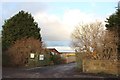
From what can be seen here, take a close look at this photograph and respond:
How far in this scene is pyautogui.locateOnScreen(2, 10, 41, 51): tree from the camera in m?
20.6

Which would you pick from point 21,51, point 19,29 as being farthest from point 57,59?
point 21,51

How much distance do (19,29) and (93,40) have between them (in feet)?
27.9

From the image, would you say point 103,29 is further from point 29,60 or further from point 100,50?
point 29,60

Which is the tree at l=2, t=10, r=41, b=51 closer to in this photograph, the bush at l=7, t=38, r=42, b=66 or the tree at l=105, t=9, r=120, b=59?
the bush at l=7, t=38, r=42, b=66

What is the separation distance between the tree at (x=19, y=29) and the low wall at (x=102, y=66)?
22.9ft

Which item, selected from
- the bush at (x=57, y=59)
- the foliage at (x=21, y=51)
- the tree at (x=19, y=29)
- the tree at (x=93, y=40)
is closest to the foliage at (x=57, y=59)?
the bush at (x=57, y=59)

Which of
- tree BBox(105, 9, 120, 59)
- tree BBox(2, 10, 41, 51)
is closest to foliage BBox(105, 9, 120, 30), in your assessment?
tree BBox(105, 9, 120, 59)

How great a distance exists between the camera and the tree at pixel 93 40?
47.0ft

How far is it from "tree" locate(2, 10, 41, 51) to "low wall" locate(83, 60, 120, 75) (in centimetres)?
698

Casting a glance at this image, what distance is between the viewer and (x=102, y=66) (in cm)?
1438

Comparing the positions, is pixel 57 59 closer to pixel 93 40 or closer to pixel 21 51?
pixel 21 51

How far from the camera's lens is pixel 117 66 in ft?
45.5

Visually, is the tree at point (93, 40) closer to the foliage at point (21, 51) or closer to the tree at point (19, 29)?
the foliage at point (21, 51)

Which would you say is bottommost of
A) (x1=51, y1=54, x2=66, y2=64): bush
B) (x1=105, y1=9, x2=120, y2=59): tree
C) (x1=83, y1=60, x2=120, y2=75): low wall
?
(x1=83, y1=60, x2=120, y2=75): low wall
